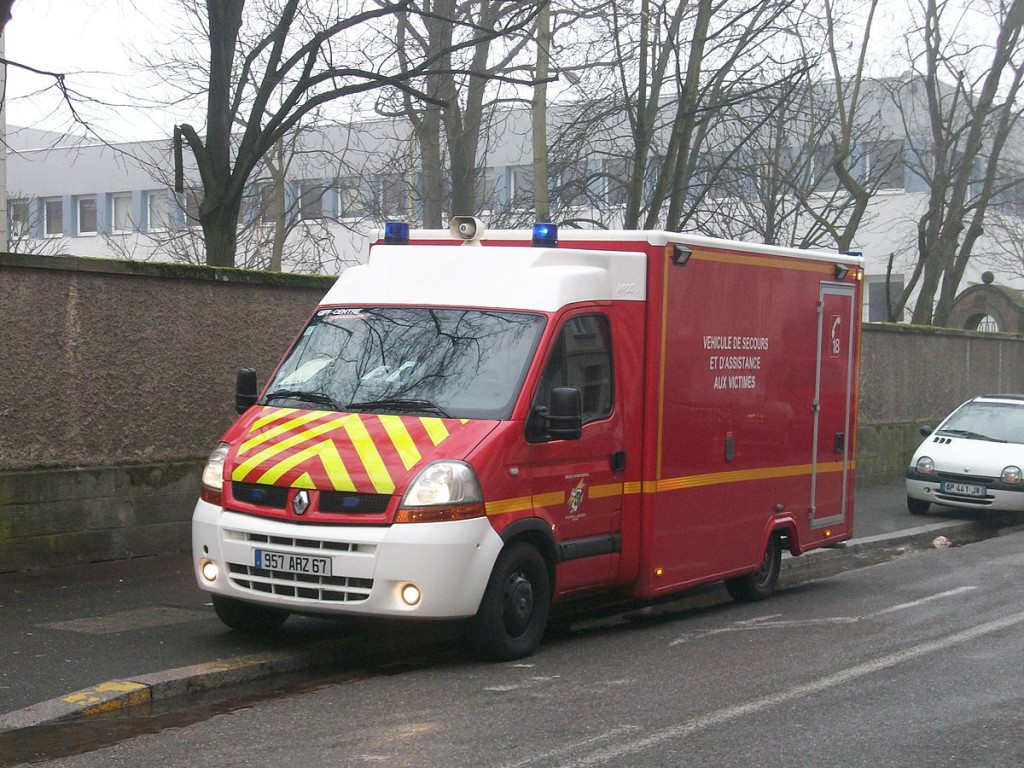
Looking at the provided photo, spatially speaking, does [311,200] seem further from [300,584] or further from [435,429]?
[300,584]

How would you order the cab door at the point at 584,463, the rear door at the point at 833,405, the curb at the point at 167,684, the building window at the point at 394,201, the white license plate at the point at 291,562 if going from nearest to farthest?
the curb at the point at 167,684 → the white license plate at the point at 291,562 → the cab door at the point at 584,463 → the rear door at the point at 833,405 → the building window at the point at 394,201

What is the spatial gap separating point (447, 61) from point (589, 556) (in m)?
9.56

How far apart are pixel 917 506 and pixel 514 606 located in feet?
36.5

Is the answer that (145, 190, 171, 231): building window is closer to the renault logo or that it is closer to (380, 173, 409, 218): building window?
(380, 173, 409, 218): building window

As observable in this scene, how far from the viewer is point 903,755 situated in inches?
241

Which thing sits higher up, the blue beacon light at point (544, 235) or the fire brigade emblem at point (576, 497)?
the blue beacon light at point (544, 235)

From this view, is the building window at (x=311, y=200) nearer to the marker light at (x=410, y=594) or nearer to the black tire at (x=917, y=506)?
the black tire at (x=917, y=506)

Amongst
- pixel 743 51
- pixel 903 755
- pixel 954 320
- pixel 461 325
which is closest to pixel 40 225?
pixel 954 320

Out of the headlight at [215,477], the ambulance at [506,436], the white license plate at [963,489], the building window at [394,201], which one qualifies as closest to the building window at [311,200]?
the building window at [394,201]

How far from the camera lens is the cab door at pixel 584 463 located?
27.3 feet

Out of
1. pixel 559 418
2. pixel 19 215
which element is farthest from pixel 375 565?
pixel 19 215

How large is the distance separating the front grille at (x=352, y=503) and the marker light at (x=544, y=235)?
7.12ft

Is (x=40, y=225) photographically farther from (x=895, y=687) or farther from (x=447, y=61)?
(x=895, y=687)

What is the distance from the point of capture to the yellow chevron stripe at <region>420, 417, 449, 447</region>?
7852mm
